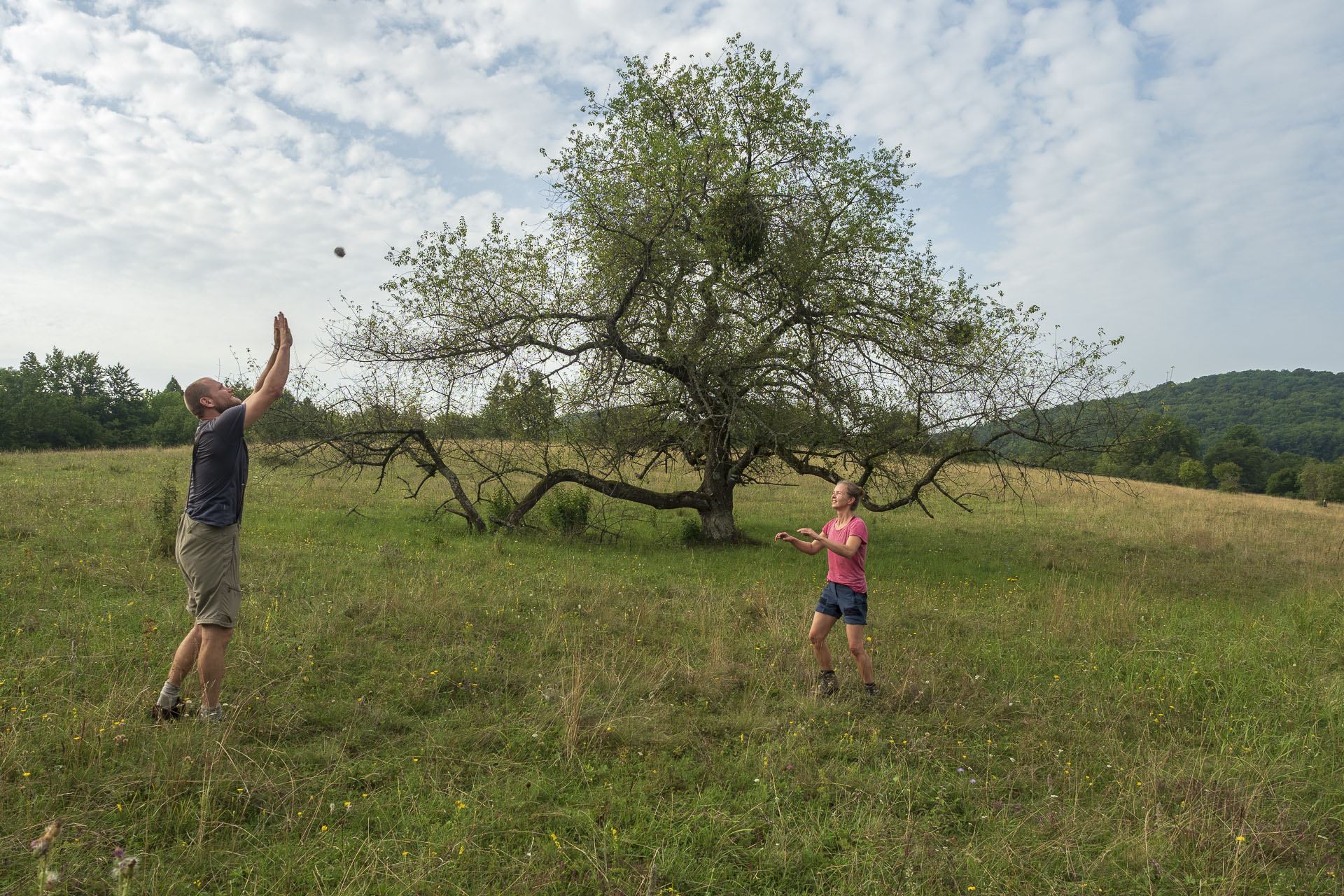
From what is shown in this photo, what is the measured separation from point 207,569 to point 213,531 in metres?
0.26

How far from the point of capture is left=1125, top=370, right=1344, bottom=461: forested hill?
75.1 meters

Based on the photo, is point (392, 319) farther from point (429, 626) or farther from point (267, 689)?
point (267, 689)

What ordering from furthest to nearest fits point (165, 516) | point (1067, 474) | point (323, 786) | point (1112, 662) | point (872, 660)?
point (1067, 474)
point (165, 516)
point (1112, 662)
point (872, 660)
point (323, 786)

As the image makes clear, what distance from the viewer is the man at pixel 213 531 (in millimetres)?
4750

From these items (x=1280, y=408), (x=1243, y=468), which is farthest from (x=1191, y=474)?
(x=1280, y=408)

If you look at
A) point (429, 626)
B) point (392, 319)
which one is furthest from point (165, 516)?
point (429, 626)

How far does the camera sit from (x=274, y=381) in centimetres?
471

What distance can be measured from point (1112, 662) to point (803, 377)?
6.85 meters

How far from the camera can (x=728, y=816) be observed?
13.9 feet

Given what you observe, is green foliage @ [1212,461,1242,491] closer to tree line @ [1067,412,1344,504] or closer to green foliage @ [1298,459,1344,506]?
tree line @ [1067,412,1344,504]

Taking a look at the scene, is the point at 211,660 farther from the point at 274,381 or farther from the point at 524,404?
the point at 524,404

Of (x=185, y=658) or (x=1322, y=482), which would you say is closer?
(x=185, y=658)

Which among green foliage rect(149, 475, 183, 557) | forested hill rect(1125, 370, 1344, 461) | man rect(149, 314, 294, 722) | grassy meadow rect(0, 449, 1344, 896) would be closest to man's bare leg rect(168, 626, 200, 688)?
man rect(149, 314, 294, 722)

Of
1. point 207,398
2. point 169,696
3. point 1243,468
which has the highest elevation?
point 1243,468
